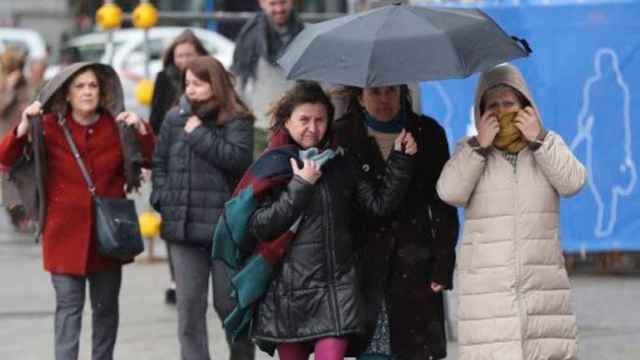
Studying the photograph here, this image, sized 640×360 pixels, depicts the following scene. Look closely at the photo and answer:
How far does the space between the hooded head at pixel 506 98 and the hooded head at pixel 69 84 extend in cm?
226

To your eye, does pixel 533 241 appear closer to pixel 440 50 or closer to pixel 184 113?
pixel 440 50

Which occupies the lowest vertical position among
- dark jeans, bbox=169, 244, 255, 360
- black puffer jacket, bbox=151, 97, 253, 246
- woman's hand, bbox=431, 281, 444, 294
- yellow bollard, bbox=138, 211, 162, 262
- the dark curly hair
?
yellow bollard, bbox=138, 211, 162, 262

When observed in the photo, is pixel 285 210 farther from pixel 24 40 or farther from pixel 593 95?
pixel 24 40

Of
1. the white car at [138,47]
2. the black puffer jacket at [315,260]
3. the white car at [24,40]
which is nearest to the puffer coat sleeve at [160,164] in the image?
the black puffer jacket at [315,260]

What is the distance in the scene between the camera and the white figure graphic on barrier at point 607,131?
1093 centimetres

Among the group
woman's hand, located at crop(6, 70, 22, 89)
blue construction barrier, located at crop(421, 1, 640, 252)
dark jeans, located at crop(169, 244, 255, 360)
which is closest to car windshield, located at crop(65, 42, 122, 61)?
woman's hand, located at crop(6, 70, 22, 89)

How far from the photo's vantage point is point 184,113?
313 inches

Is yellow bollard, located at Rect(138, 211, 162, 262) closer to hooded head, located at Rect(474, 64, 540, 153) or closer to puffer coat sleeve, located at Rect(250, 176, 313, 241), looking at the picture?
puffer coat sleeve, located at Rect(250, 176, 313, 241)

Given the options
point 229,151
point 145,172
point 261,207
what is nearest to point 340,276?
point 261,207

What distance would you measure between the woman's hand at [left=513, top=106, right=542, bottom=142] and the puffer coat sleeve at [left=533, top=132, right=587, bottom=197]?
0.05 metres

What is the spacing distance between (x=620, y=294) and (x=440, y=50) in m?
4.97

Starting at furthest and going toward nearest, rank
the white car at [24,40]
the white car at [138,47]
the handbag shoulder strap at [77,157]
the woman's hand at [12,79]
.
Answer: the white car at [24,40]
the white car at [138,47]
the woman's hand at [12,79]
the handbag shoulder strap at [77,157]

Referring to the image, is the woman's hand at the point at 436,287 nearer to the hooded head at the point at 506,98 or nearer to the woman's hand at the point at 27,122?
the hooded head at the point at 506,98

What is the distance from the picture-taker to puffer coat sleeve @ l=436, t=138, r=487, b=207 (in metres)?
6.23
